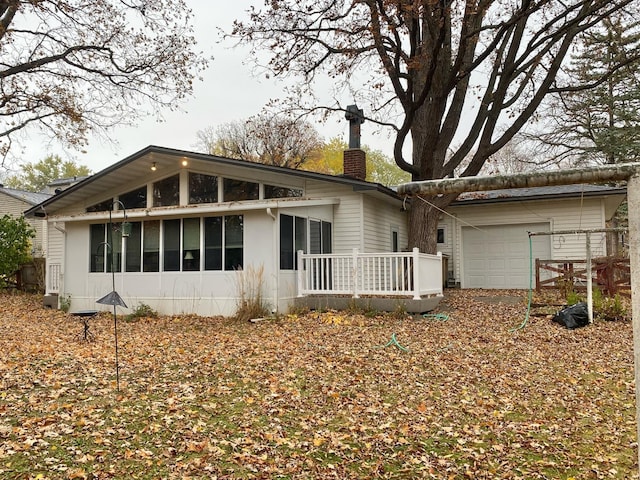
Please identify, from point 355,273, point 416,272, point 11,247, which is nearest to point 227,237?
point 355,273

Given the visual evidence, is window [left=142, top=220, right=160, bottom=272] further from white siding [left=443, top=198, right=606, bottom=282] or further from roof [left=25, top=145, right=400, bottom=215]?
white siding [left=443, top=198, right=606, bottom=282]

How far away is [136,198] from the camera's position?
12750 millimetres

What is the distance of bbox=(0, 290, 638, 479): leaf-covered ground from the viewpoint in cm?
352

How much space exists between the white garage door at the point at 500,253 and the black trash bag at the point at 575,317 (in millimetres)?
6586

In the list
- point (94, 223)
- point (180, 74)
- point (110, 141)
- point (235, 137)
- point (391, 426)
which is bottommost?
point (391, 426)

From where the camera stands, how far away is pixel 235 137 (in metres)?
36.1

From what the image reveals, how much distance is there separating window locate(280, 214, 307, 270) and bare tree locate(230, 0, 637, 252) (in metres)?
3.05

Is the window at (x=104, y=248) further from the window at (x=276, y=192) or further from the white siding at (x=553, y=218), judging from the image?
the white siding at (x=553, y=218)

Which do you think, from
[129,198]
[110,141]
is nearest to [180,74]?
[110,141]

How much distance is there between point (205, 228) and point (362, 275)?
12.8 ft

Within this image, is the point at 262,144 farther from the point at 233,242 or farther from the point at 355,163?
the point at 233,242

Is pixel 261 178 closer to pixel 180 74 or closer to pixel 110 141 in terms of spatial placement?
pixel 180 74

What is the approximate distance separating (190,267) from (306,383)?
6542 millimetres

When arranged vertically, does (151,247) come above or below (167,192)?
below
